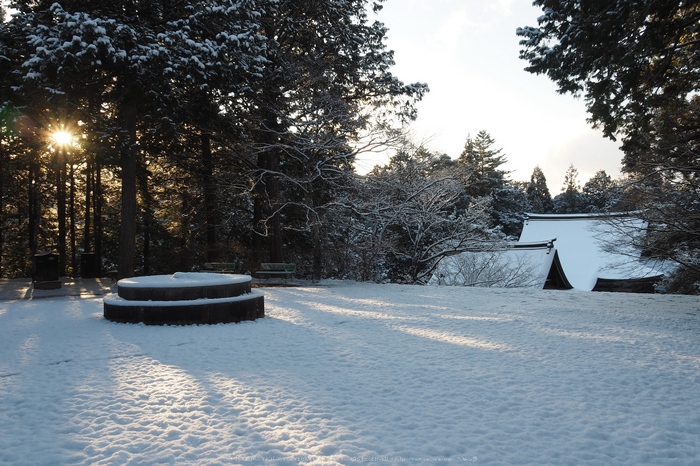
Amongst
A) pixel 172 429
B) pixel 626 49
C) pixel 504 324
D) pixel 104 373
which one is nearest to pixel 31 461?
pixel 172 429

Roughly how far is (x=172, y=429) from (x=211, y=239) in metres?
13.7

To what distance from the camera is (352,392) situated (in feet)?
11.2

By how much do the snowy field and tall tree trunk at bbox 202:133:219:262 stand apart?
27.3 ft

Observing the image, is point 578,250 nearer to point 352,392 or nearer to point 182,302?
point 182,302

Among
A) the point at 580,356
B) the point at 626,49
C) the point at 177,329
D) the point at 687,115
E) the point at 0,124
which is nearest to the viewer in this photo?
the point at 580,356

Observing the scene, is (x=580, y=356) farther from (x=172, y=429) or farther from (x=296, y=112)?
(x=296, y=112)

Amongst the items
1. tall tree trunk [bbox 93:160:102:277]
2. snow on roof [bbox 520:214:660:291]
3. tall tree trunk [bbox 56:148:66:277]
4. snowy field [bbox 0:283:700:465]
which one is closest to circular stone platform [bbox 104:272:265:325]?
snowy field [bbox 0:283:700:465]

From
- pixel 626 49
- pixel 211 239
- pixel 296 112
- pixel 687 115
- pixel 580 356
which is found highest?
pixel 296 112

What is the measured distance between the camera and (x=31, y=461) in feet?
7.57

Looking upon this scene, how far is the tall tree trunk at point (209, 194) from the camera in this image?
14.7 meters

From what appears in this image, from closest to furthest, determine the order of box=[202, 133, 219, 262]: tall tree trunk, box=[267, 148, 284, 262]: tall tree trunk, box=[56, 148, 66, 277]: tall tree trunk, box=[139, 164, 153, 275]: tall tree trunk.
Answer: box=[267, 148, 284, 262]: tall tree trunk → box=[202, 133, 219, 262]: tall tree trunk → box=[56, 148, 66, 277]: tall tree trunk → box=[139, 164, 153, 275]: tall tree trunk

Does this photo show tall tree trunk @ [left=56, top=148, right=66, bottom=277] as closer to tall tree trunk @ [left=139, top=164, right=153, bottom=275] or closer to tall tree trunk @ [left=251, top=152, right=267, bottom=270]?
tall tree trunk @ [left=139, top=164, right=153, bottom=275]

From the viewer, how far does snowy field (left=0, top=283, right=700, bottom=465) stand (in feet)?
8.02

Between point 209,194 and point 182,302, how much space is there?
8.98m
